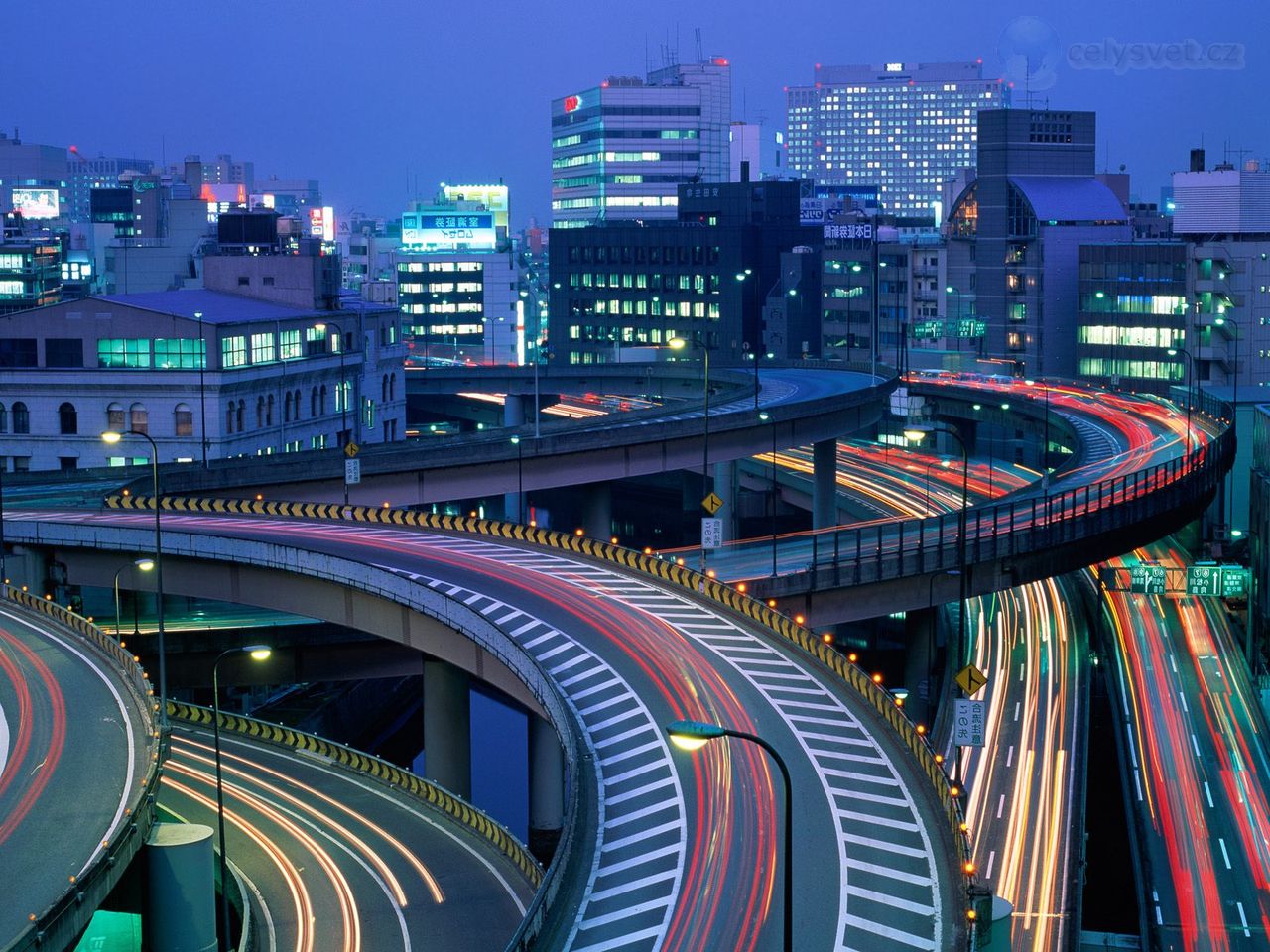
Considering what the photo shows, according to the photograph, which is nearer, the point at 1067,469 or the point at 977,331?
the point at 1067,469

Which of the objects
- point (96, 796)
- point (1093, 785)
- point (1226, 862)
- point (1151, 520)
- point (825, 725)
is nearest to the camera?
point (96, 796)

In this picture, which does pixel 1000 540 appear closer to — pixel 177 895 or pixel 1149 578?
pixel 1149 578

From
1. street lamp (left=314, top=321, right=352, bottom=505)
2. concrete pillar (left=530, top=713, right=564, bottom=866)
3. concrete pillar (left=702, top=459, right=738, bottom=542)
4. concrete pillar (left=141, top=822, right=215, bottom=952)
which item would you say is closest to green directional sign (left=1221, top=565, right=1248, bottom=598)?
concrete pillar (left=530, top=713, right=564, bottom=866)

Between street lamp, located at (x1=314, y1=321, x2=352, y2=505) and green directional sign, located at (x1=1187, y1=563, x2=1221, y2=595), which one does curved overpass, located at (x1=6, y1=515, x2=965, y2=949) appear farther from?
street lamp, located at (x1=314, y1=321, x2=352, y2=505)

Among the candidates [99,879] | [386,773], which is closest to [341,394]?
[386,773]

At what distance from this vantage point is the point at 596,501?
10550cm

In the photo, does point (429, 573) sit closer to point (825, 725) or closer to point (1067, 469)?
point (825, 725)

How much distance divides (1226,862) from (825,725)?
14092mm

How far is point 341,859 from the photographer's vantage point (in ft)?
157

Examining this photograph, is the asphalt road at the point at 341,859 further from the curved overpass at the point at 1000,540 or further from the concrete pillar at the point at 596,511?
the concrete pillar at the point at 596,511

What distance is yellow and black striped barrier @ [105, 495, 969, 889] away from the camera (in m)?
42.0

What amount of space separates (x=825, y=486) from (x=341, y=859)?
73.8 m

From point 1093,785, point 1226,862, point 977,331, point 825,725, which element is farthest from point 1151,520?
point 977,331

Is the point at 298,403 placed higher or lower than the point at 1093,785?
higher
